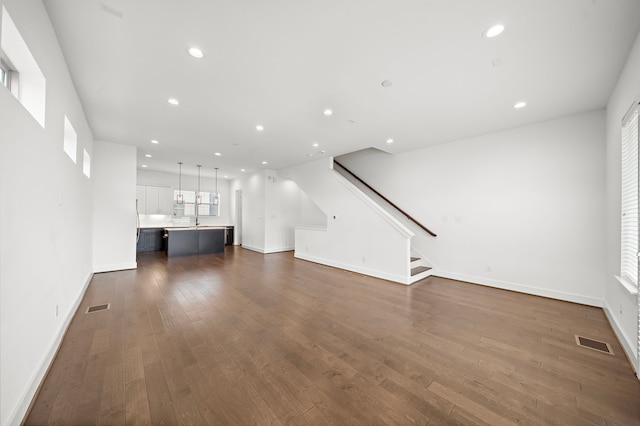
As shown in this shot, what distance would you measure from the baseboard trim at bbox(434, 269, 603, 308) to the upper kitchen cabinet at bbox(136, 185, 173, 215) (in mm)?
9813

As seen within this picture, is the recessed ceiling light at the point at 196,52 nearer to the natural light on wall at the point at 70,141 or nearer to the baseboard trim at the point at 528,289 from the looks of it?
the natural light on wall at the point at 70,141

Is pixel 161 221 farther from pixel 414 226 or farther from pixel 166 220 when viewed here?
pixel 414 226

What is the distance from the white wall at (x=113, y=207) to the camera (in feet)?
16.2

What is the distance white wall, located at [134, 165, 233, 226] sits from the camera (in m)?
8.62

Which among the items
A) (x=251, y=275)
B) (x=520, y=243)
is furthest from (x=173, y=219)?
(x=520, y=243)

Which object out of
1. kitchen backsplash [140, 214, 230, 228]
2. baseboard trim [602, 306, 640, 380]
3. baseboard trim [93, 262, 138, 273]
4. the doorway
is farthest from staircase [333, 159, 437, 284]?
kitchen backsplash [140, 214, 230, 228]

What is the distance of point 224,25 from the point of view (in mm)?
1893

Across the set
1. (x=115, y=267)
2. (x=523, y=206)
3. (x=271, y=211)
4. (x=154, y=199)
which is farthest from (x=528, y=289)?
(x=154, y=199)

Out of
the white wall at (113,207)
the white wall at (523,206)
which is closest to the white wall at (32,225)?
the white wall at (113,207)

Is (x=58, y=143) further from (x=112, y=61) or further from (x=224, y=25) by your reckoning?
(x=224, y=25)

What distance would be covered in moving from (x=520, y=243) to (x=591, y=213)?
3.13 feet

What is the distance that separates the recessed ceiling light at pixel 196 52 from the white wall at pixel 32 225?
0.98m

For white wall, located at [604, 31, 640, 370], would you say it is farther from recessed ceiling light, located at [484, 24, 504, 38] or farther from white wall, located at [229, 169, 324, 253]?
white wall, located at [229, 169, 324, 253]

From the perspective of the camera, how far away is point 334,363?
6.63 ft
